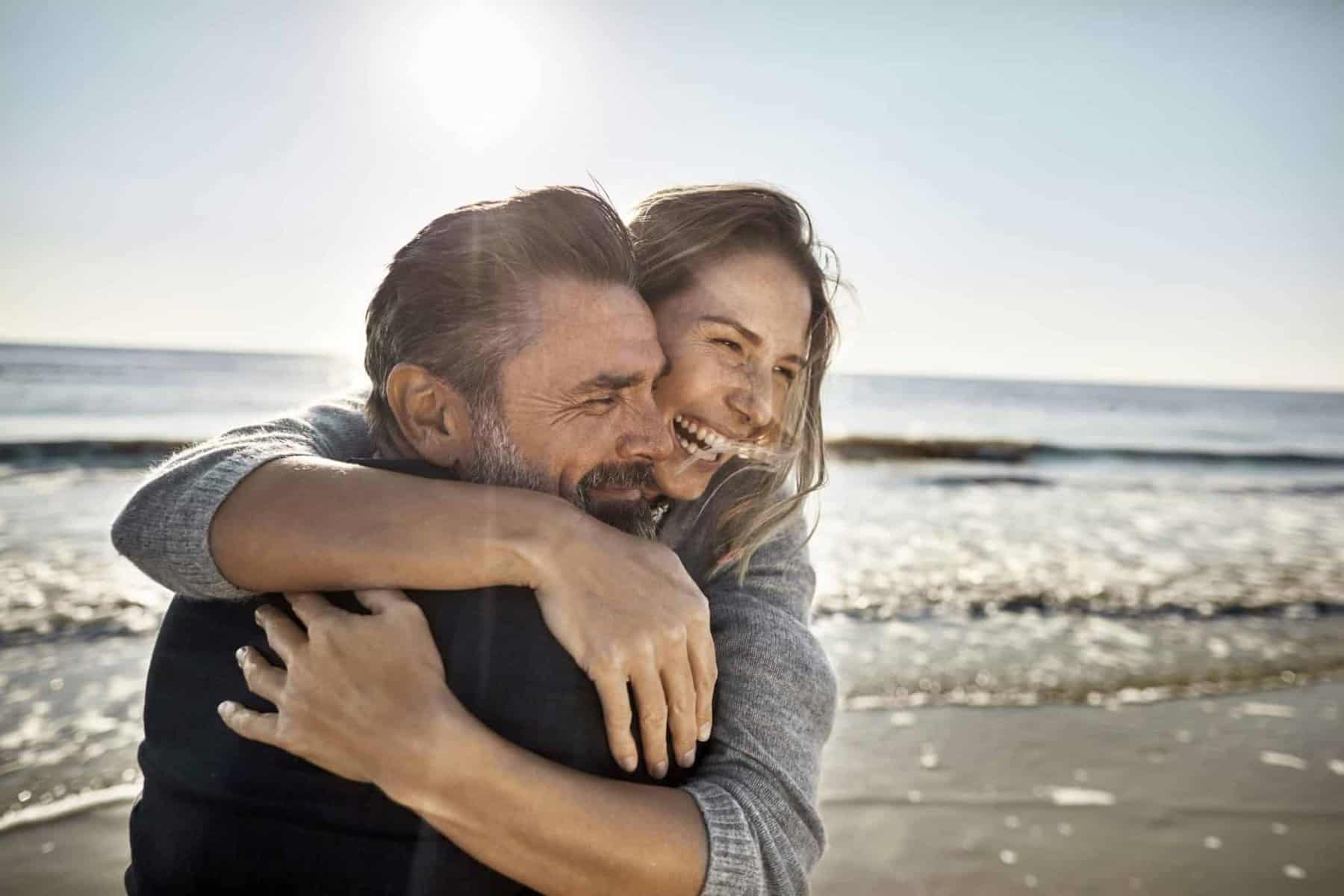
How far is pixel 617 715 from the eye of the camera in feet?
4.91

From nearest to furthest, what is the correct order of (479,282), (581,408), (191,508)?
(191,508) < (479,282) < (581,408)

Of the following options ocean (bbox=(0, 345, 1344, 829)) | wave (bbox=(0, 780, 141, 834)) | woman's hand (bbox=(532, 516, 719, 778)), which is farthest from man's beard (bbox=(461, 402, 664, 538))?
wave (bbox=(0, 780, 141, 834))

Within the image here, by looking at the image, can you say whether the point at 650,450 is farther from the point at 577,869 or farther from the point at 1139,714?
the point at 1139,714

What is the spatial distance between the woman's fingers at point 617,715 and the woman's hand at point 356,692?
216 millimetres

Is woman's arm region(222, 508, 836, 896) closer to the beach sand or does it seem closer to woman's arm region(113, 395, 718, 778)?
woman's arm region(113, 395, 718, 778)

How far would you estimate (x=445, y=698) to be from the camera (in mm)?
1437

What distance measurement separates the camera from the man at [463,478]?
142 centimetres

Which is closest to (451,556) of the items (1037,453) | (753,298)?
(753,298)

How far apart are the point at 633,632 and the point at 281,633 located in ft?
1.95

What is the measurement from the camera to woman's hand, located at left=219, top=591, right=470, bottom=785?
142cm

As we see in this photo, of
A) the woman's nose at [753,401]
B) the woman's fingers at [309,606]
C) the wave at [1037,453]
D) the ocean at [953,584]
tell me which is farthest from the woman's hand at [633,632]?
the wave at [1037,453]

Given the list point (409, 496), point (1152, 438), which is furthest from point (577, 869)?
point (1152, 438)

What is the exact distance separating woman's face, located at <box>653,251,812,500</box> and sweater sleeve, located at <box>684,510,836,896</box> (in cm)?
61

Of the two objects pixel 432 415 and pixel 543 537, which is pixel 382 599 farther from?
pixel 432 415
